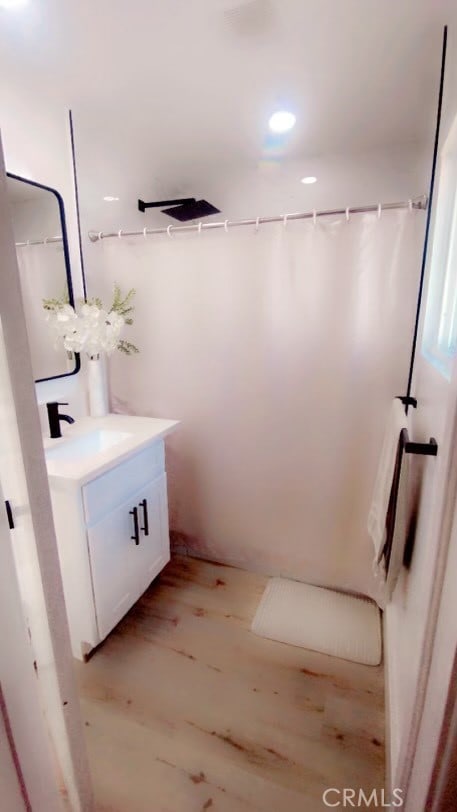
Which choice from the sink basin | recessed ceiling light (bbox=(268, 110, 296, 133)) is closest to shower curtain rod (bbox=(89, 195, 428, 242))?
recessed ceiling light (bbox=(268, 110, 296, 133))

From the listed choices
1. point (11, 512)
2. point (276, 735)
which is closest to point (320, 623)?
point (276, 735)

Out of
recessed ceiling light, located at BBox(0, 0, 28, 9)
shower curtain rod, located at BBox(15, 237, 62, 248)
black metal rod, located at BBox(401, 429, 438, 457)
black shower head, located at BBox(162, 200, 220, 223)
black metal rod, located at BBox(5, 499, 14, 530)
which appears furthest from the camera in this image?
black shower head, located at BBox(162, 200, 220, 223)

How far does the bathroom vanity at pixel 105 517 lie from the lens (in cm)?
135

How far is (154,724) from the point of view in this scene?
1.29 metres

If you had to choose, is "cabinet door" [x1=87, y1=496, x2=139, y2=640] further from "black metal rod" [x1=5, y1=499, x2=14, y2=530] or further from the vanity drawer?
"black metal rod" [x1=5, y1=499, x2=14, y2=530]

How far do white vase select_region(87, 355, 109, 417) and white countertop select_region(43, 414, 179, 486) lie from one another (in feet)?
0.17

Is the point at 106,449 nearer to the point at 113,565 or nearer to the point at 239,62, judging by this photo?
the point at 113,565

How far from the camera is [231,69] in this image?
4.14 ft

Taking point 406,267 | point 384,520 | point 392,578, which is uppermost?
point 406,267

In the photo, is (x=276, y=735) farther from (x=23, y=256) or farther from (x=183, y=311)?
(x=23, y=256)

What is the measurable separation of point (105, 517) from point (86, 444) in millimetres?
464

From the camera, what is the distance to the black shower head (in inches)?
73.0

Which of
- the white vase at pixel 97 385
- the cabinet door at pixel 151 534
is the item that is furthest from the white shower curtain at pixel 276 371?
the cabinet door at pixel 151 534

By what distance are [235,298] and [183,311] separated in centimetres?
30
